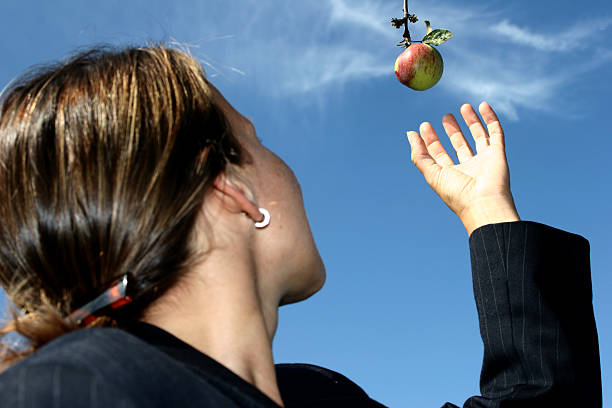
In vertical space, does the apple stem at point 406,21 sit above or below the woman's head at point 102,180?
above

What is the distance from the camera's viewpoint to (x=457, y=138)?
359cm

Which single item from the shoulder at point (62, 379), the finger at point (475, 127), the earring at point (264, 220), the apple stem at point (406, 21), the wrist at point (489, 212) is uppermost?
the apple stem at point (406, 21)

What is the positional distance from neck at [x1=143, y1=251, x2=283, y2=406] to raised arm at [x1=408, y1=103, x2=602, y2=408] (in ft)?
3.57

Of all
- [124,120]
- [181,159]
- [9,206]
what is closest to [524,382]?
[181,159]

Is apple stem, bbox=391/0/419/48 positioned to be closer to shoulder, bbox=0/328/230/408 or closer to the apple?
the apple

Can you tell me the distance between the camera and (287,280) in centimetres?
223

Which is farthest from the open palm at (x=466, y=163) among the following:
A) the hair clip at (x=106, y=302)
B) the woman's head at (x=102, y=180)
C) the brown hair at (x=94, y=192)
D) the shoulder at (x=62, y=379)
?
the shoulder at (x=62, y=379)

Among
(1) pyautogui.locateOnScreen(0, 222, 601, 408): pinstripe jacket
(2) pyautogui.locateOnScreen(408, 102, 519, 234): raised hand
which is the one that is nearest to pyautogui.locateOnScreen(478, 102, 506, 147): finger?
(2) pyautogui.locateOnScreen(408, 102, 519, 234): raised hand

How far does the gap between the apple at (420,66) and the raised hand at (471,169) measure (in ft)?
2.82

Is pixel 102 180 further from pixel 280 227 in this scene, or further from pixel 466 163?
pixel 466 163

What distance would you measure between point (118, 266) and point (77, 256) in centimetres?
11

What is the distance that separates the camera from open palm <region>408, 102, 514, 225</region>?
308 centimetres

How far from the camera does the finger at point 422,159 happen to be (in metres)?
3.39

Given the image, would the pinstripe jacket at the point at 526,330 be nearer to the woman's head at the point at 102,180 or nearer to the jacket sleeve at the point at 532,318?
the jacket sleeve at the point at 532,318
